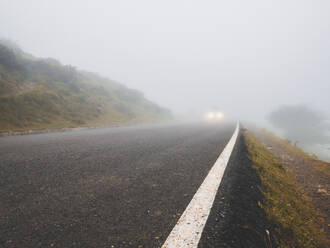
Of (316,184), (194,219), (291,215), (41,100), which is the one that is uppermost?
(41,100)

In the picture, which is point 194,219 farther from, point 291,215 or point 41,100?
point 41,100

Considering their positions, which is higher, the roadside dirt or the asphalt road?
the asphalt road

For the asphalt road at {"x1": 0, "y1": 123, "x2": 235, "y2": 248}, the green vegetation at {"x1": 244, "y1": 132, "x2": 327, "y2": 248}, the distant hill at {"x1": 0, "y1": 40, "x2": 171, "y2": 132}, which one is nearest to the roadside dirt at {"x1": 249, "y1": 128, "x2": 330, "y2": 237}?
the green vegetation at {"x1": 244, "y1": 132, "x2": 327, "y2": 248}

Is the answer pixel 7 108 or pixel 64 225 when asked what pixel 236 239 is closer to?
pixel 64 225

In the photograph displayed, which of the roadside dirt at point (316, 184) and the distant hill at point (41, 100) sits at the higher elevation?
the distant hill at point (41, 100)

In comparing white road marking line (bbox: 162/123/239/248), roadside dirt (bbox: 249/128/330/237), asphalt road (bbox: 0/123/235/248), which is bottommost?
roadside dirt (bbox: 249/128/330/237)

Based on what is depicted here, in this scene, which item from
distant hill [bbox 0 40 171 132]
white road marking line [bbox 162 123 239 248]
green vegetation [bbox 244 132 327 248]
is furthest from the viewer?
distant hill [bbox 0 40 171 132]

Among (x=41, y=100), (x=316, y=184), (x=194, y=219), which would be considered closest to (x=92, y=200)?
(x=194, y=219)

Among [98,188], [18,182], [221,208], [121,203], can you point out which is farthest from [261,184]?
[18,182]

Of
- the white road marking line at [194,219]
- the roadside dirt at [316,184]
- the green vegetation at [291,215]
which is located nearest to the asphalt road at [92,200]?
the white road marking line at [194,219]

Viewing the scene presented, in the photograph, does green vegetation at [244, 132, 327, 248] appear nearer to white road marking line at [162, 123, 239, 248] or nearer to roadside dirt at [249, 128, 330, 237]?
roadside dirt at [249, 128, 330, 237]

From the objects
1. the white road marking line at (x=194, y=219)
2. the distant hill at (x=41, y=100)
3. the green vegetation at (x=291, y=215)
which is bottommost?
the green vegetation at (x=291, y=215)

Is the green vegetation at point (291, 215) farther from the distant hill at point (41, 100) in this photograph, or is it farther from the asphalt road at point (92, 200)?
the distant hill at point (41, 100)

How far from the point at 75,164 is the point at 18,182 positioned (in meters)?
1.06
